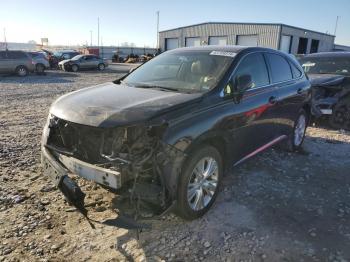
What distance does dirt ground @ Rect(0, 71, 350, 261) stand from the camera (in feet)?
10.9

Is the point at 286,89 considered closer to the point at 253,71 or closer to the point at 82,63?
the point at 253,71

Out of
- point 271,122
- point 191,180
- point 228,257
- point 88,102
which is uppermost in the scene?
point 88,102

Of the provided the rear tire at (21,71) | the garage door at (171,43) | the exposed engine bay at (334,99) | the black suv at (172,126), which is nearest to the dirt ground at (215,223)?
the black suv at (172,126)

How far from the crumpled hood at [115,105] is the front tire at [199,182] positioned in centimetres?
59

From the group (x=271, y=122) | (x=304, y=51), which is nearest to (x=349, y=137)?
(x=271, y=122)

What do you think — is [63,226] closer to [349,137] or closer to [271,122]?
[271,122]

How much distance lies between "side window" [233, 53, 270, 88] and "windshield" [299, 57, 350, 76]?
488 cm

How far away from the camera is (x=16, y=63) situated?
69.7 feet

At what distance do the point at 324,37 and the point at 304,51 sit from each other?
22.7 feet

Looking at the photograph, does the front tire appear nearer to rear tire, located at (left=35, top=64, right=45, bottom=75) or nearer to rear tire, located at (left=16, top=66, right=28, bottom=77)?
rear tire, located at (left=16, top=66, right=28, bottom=77)

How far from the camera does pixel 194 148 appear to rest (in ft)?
11.6

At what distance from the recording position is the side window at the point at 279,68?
5.24 metres

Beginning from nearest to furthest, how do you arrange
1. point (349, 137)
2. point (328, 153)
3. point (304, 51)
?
point (328, 153), point (349, 137), point (304, 51)

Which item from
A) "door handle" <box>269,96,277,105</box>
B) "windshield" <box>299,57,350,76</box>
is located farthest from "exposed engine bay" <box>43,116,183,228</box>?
"windshield" <box>299,57,350,76</box>
